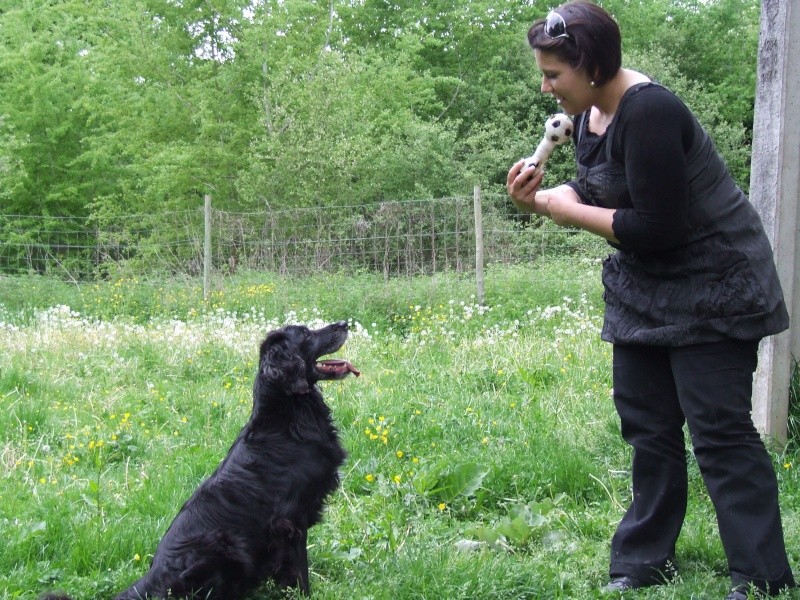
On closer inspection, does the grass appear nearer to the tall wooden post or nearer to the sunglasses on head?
the tall wooden post

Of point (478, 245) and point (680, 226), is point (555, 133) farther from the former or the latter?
point (478, 245)

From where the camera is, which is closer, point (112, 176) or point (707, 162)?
point (707, 162)

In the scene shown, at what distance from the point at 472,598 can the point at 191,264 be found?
11015 millimetres

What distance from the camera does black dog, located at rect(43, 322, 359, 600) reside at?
3.08 metres

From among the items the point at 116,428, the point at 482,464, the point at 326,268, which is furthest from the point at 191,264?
the point at 482,464

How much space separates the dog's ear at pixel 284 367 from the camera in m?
3.53

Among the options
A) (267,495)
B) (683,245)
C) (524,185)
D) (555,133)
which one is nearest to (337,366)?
(267,495)

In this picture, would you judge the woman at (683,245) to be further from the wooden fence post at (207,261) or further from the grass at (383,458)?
the wooden fence post at (207,261)

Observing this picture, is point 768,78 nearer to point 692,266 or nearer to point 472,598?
point 692,266

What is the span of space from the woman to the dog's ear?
1.23 meters

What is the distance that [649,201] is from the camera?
267 centimetres

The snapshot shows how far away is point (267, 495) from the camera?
334cm

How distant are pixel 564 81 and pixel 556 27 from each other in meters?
0.18

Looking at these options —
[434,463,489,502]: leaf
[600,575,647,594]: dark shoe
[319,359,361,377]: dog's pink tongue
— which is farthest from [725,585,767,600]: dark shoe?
[319,359,361,377]: dog's pink tongue
